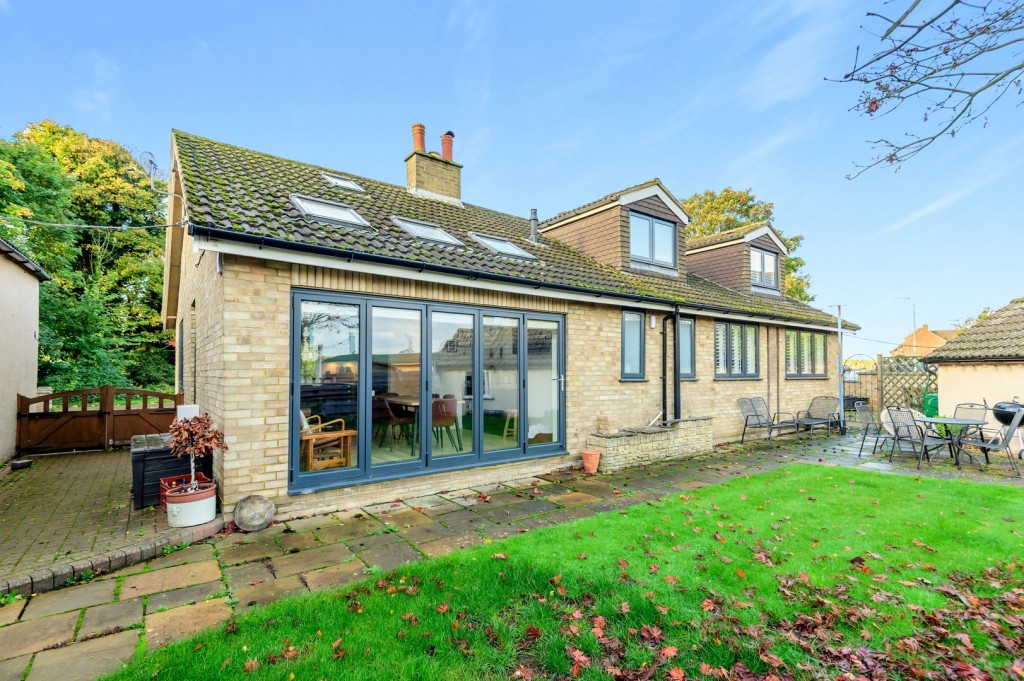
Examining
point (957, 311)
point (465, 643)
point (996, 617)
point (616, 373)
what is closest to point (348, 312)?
point (465, 643)

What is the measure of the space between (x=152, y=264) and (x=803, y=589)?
27342 millimetres

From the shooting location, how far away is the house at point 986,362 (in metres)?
10.6

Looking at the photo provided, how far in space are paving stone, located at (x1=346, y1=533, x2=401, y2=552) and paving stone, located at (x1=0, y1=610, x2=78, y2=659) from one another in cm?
206

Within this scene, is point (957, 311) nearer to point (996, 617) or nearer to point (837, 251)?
point (837, 251)

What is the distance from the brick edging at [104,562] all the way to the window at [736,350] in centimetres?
1078

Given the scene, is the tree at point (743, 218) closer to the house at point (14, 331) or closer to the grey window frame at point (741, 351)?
the grey window frame at point (741, 351)

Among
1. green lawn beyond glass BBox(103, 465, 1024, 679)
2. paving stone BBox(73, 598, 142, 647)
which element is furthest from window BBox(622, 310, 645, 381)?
paving stone BBox(73, 598, 142, 647)

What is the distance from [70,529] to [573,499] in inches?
226

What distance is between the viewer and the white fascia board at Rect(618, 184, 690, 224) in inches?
435

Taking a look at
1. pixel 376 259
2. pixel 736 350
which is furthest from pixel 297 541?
pixel 736 350

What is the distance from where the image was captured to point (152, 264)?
22.4 metres

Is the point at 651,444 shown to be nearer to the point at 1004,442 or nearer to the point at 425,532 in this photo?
the point at 425,532

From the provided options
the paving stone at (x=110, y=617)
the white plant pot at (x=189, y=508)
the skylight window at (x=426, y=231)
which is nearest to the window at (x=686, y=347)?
the skylight window at (x=426, y=231)

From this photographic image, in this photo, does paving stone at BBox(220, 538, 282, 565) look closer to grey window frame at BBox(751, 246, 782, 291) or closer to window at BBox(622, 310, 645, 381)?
window at BBox(622, 310, 645, 381)
